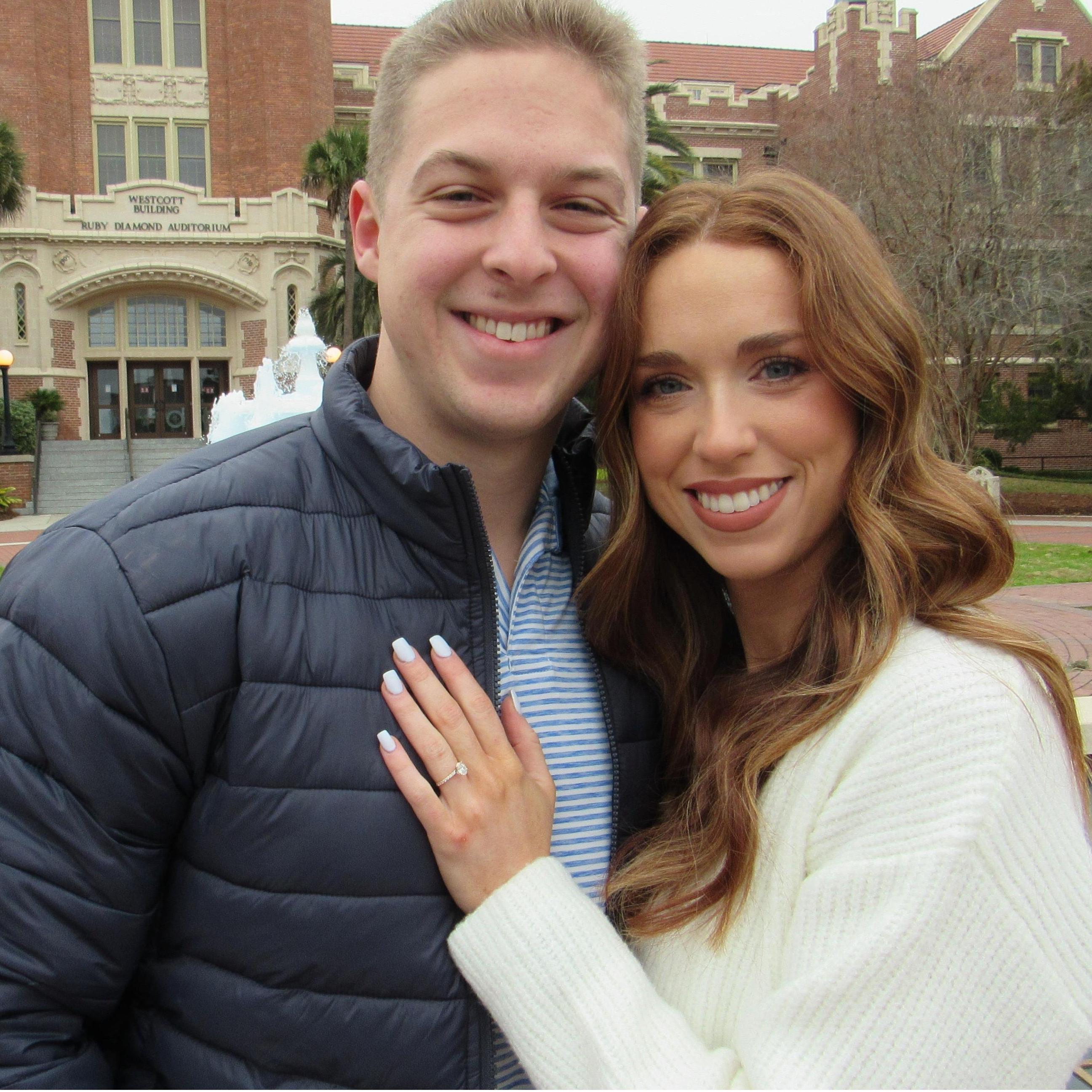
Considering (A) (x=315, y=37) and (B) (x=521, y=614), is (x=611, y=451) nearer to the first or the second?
(B) (x=521, y=614)

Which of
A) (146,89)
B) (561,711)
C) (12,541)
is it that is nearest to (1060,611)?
(561,711)

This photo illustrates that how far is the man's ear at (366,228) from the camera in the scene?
223cm

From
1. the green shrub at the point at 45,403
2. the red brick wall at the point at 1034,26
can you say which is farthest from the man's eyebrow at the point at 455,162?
the red brick wall at the point at 1034,26

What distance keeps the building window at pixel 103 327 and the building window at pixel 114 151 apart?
4199 millimetres

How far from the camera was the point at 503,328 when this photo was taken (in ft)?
6.67

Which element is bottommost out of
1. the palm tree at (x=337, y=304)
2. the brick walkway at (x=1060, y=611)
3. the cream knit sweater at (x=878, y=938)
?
the brick walkway at (x=1060, y=611)

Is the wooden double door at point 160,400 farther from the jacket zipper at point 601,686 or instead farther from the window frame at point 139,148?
the jacket zipper at point 601,686

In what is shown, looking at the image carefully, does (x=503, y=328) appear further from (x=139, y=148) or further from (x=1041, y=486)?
(x=139, y=148)

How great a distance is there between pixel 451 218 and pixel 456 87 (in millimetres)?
250

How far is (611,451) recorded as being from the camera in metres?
2.38

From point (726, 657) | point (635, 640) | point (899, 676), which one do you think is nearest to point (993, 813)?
point (899, 676)

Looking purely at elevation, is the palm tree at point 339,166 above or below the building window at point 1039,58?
below

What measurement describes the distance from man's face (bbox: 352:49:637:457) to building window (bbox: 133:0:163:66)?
36495mm

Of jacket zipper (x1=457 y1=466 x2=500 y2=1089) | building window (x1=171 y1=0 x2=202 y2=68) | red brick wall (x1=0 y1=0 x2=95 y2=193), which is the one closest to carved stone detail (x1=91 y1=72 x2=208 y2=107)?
red brick wall (x1=0 y1=0 x2=95 y2=193)
